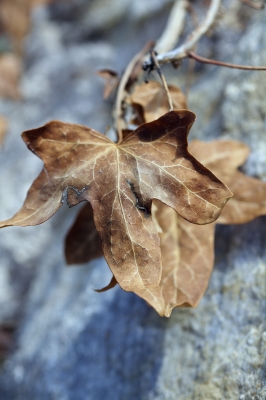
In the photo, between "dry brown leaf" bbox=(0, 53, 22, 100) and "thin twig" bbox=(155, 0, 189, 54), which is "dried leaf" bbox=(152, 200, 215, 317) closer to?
"thin twig" bbox=(155, 0, 189, 54)

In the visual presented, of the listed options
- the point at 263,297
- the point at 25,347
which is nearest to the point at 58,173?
the point at 263,297

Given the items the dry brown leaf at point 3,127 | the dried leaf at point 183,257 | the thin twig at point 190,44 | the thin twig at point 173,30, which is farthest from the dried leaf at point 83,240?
the dry brown leaf at point 3,127

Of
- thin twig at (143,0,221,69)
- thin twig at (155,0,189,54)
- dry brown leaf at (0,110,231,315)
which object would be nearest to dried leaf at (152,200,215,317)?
dry brown leaf at (0,110,231,315)

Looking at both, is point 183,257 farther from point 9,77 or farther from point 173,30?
point 9,77

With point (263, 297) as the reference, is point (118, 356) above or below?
below

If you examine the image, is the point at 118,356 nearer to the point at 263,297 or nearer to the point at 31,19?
the point at 263,297

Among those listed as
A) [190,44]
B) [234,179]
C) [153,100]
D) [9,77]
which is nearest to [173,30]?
[190,44]
